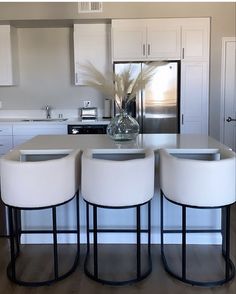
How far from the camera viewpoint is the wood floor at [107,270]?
2527 mm

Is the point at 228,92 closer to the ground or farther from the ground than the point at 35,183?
farther from the ground

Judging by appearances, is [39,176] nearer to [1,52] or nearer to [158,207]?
[158,207]

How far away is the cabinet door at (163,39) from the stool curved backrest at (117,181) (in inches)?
120

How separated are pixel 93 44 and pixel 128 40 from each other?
52 centimetres

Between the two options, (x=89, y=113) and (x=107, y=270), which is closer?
(x=107, y=270)

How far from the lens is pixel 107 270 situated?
9.25ft

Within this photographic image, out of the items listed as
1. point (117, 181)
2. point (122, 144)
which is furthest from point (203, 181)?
point (122, 144)

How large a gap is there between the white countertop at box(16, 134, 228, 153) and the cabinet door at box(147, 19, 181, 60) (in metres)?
2.11

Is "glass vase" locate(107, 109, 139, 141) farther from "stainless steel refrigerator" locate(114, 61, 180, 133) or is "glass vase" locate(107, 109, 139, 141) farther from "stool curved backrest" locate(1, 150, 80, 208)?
"stainless steel refrigerator" locate(114, 61, 180, 133)

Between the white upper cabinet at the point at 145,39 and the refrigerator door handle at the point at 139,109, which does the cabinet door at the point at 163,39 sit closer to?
the white upper cabinet at the point at 145,39

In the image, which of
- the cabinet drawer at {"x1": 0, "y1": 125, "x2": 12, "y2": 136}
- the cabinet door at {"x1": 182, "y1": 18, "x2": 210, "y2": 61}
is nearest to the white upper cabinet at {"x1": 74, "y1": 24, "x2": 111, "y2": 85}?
the cabinet door at {"x1": 182, "y1": 18, "x2": 210, "y2": 61}

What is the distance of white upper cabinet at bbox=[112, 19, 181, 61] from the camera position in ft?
17.1

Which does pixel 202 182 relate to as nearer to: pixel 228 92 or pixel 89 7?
pixel 228 92

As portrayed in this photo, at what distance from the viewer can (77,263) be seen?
290cm
